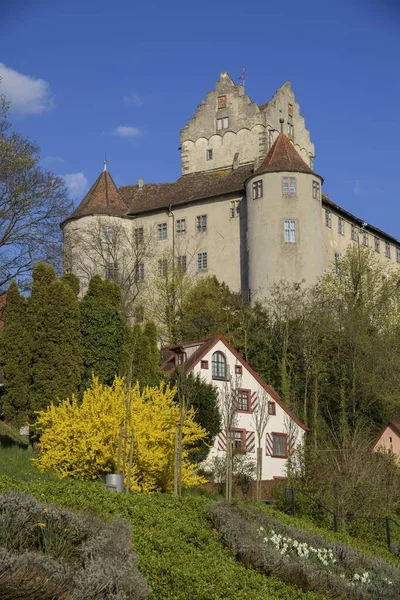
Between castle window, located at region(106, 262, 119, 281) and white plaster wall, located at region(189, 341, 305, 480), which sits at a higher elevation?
castle window, located at region(106, 262, 119, 281)

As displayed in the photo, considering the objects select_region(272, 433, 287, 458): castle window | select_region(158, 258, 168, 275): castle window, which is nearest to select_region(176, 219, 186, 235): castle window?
select_region(158, 258, 168, 275): castle window

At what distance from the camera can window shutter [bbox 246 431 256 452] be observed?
39081mm

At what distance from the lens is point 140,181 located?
7581 centimetres

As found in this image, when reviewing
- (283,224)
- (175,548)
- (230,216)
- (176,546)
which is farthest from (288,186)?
(175,548)

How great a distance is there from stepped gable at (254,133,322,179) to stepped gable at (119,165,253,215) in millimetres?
3218

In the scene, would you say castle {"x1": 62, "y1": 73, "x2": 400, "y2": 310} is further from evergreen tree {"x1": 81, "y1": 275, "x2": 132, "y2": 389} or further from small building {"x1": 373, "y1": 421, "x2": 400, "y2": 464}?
evergreen tree {"x1": 81, "y1": 275, "x2": 132, "y2": 389}

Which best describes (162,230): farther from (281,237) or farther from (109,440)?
(109,440)

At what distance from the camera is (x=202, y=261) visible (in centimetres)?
6738

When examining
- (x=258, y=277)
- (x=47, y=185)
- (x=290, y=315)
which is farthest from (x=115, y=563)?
(x=258, y=277)

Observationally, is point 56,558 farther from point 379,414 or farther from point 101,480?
point 379,414

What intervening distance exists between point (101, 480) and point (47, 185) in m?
17.6

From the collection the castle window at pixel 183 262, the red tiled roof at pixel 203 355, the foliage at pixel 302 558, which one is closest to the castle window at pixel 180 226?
the castle window at pixel 183 262

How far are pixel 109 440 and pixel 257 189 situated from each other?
41612mm

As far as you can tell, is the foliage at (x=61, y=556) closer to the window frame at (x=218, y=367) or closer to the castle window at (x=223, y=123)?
the window frame at (x=218, y=367)
